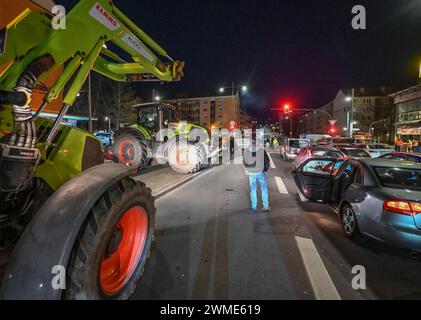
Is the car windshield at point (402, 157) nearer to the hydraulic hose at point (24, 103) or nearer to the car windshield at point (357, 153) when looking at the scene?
the car windshield at point (357, 153)

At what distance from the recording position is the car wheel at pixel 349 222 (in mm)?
4391

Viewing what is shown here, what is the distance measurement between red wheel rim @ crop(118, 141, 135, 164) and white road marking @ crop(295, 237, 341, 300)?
7556 millimetres

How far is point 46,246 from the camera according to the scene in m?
1.88

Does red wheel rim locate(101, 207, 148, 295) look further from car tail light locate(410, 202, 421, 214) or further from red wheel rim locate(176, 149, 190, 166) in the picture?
red wheel rim locate(176, 149, 190, 166)

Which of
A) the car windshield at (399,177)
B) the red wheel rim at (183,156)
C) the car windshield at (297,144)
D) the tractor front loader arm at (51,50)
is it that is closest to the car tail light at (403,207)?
the car windshield at (399,177)

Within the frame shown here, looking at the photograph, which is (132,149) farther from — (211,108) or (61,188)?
(211,108)

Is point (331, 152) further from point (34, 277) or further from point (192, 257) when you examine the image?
point (34, 277)

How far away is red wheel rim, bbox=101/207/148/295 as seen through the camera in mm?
2580

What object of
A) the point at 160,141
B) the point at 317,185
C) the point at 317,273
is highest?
the point at 160,141

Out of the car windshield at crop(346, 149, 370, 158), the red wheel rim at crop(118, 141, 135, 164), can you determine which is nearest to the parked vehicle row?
the red wheel rim at crop(118, 141, 135, 164)

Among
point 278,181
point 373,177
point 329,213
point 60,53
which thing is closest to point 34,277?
point 60,53

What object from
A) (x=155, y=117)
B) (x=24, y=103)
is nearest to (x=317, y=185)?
(x=24, y=103)

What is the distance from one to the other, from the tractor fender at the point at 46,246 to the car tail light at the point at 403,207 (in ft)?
12.8

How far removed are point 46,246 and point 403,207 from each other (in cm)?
427
